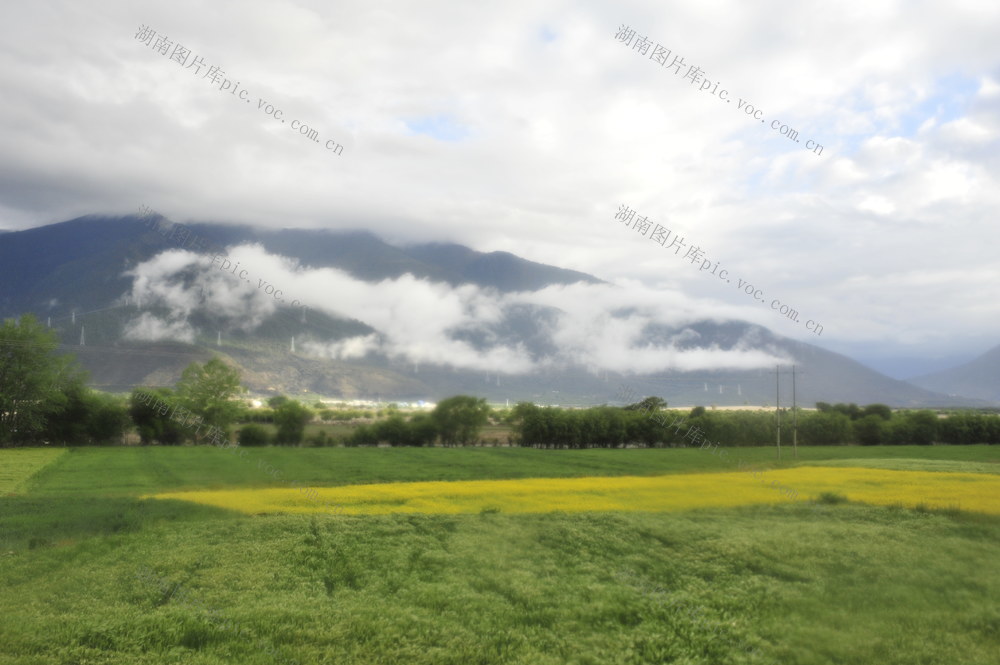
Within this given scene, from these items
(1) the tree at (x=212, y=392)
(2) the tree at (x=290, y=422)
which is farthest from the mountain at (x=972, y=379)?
(1) the tree at (x=212, y=392)

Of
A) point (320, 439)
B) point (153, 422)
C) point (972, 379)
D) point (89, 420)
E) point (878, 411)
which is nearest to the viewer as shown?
point (972, 379)

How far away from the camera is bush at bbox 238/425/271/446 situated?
170 feet

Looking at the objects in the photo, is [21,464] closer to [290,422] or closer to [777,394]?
[290,422]

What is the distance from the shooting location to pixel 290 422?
5019cm

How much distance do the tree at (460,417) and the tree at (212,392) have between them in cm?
3523

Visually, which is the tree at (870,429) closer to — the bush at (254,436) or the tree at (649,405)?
the tree at (649,405)

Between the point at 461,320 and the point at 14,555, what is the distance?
24653 mm

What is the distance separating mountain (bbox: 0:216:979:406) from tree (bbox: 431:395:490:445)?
81cm

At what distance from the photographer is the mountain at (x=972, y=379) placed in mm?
37612

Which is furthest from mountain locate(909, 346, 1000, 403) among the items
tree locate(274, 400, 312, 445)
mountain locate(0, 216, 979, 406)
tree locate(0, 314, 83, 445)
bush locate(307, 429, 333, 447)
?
tree locate(0, 314, 83, 445)

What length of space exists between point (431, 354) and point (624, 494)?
39.3ft

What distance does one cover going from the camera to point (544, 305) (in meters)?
46.0

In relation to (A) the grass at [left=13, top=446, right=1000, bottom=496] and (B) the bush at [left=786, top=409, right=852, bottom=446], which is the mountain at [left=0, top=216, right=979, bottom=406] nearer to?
(B) the bush at [left=786, top=409, right=852, bottom=446]

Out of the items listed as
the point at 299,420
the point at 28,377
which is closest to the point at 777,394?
the point at 299,420
